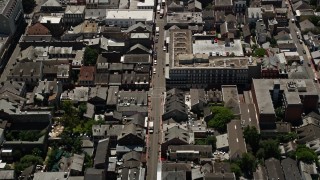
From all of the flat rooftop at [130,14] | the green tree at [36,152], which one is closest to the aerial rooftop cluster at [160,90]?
the flat rooftop at [130,14]

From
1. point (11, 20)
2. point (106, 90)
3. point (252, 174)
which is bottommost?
point (252, 174)

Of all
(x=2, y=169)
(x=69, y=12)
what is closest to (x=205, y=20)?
(x=69, y=12)

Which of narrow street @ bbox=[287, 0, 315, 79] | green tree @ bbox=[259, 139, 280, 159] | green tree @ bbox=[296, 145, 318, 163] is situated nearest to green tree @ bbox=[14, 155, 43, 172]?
green tree @ bbox=[259, 139, 280, 159]

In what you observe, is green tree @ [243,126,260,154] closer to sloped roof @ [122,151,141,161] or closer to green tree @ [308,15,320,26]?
sloped roof @ [122,151,141,161]

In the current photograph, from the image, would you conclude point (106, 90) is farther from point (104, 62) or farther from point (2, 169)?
point (2, 169)

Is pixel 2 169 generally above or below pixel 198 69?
below

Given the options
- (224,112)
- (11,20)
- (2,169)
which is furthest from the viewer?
(11,20)

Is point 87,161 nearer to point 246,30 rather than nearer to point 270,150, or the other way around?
point 270,150
